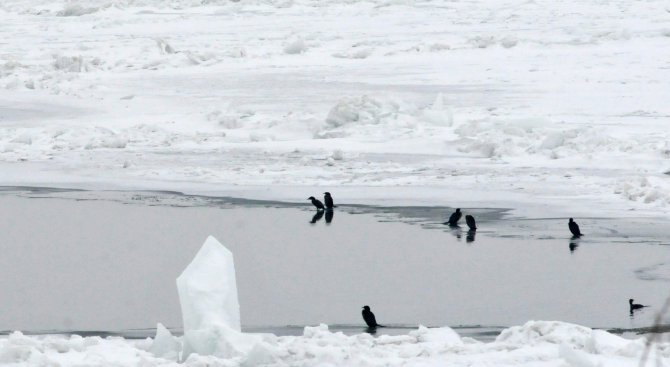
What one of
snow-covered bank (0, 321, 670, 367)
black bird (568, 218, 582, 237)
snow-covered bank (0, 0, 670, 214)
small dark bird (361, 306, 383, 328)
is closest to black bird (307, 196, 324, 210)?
snow-covered bank (0, 0, 670, 214)

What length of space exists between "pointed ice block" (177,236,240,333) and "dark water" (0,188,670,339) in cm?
126

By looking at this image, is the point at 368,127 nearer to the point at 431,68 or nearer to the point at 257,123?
the point at 257,123

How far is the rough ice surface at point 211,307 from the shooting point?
5645mm

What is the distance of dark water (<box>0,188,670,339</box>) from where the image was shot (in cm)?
742

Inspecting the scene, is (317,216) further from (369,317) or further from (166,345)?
(166,345)

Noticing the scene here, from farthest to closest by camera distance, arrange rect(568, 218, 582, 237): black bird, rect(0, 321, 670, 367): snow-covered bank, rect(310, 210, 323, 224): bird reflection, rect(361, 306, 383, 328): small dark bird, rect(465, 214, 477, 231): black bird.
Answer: rect(310, 210, 323, 224): bird reflection → rect(465, 214, 477, 231): black bird → rect(568, 218, 582, 237): black bird → rect(361, 306, 383, 328): small dark bird → rect(0, 321, 670, 367): snow-covered bank

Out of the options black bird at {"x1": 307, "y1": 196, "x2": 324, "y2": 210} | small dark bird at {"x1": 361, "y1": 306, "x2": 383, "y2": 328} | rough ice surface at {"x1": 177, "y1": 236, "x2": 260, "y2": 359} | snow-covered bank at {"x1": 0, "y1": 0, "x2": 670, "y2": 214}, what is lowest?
small dark bird at {"x1": 361, "y1": 306, "x2": 383, "y2": 328}

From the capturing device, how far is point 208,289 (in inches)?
229

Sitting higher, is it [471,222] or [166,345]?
[471,222]

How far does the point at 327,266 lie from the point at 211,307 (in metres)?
3.06

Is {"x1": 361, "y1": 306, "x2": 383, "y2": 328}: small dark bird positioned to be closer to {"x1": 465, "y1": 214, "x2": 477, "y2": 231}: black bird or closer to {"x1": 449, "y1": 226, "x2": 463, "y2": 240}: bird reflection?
{"x1": 449, "y1": 226, "x2": 463, "y2": 240}: bird reflection

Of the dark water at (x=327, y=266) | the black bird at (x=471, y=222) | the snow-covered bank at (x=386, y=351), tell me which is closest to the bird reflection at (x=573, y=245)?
the dark water at (x=327, y=266)

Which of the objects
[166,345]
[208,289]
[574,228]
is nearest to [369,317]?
[208,289]

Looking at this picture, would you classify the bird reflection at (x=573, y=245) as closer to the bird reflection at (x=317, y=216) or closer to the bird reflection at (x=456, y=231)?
the bird reflection at (x=456, y=231)
